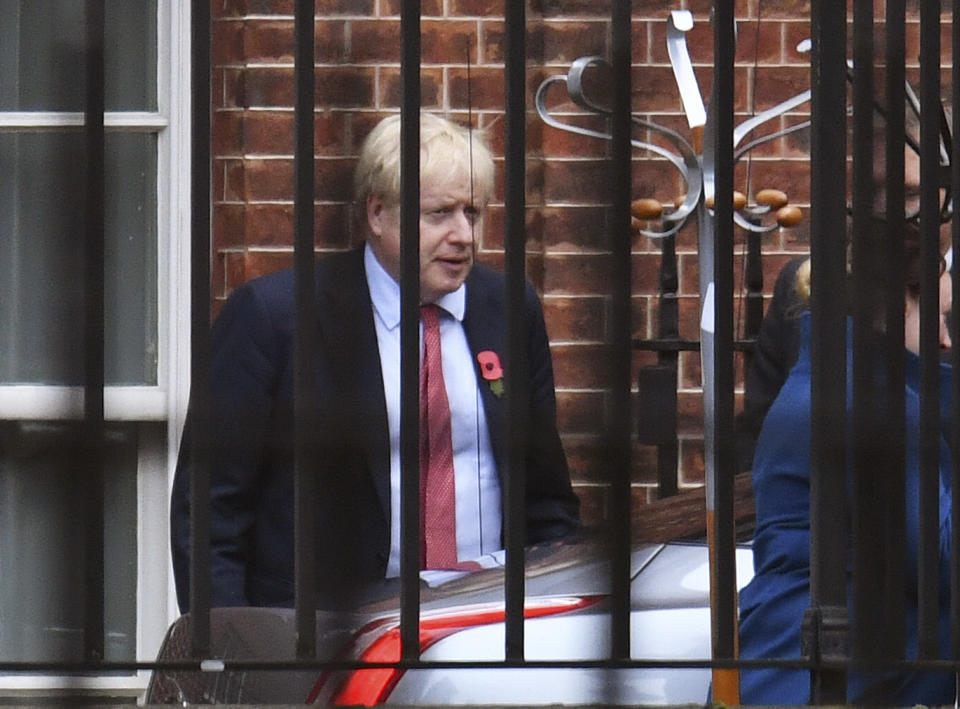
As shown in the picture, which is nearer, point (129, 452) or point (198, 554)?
point (129, 452)

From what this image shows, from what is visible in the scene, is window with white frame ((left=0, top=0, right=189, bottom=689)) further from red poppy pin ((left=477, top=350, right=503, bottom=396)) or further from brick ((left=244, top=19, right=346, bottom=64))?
Result: red poppy pin ((left=477, top=350, right=503, bottom=396))

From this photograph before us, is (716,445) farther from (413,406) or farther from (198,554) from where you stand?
(198,554)

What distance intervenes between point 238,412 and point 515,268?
331mm

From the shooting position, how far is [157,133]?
3.54 meters

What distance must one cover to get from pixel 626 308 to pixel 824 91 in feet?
1.64

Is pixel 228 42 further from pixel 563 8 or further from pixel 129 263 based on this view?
pixel 563 8

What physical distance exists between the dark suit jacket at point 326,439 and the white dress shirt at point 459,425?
2cm

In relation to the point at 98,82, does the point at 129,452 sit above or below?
below

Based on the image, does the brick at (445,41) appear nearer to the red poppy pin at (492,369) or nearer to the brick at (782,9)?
the brick at (782,9)

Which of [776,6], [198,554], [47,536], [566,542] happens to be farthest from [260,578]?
[776,6]

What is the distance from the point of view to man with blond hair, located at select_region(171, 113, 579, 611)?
1641mm

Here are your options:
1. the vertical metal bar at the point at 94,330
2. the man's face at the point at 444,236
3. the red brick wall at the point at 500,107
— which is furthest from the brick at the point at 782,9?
the vertical metal bar at the point at 94,330

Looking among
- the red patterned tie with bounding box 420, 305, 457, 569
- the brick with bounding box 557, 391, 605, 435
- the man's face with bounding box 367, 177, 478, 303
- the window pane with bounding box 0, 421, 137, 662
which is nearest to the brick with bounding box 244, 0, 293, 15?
the man's face with bounding box 367, 177, 478, 303

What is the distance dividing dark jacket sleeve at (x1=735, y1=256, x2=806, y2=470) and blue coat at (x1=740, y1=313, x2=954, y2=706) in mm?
447
